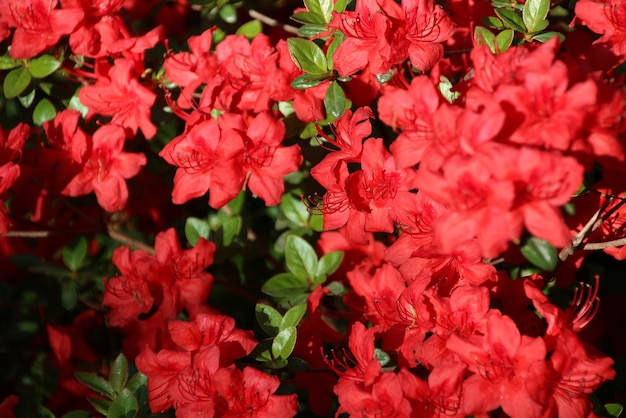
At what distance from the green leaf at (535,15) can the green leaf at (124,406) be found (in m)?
1.05

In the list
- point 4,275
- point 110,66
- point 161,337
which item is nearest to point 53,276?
point 4,275

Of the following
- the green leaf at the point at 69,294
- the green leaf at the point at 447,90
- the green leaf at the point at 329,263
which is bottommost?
the green leaf at the point at 69,294

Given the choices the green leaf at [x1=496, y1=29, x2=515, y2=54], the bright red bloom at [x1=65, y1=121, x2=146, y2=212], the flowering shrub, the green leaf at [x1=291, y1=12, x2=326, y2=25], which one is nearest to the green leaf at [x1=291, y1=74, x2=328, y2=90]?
the flowering shrub

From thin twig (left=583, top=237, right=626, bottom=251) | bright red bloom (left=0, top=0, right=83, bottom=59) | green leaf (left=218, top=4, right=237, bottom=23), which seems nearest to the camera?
thin twig (left=583, top=237, right=626, bottom=251)

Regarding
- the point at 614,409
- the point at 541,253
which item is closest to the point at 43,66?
the point at 541,253

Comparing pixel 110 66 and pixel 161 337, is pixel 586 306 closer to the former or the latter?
pixel 161 337

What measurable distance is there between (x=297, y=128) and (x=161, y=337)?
1.93ft

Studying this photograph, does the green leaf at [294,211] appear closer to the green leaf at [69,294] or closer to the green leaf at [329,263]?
the green leaf at [329,263]

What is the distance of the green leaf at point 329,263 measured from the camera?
1624mm

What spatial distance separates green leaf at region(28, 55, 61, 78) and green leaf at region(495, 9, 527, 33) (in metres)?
1.00

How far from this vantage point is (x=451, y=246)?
0.98m

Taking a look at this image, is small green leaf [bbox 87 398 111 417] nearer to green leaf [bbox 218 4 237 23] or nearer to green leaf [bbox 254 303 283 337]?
green leaf [bbox 254 303 283 337]

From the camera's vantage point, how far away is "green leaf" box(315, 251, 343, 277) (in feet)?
5.33

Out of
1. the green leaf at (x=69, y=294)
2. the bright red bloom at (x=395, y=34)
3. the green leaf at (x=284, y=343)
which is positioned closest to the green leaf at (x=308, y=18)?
the bright red bloom at (x=395, y=34)
